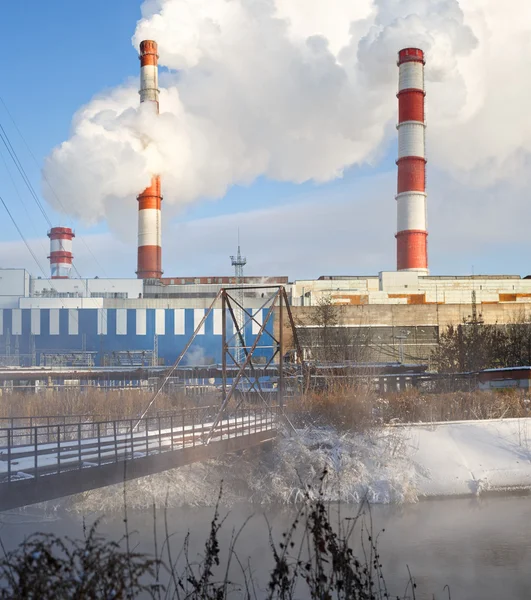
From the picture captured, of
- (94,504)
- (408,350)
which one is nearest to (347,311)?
(408,350)

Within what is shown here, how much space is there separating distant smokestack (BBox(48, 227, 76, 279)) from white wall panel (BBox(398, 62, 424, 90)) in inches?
1855

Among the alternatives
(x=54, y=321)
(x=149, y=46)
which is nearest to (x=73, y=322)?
(x=54, y=321)

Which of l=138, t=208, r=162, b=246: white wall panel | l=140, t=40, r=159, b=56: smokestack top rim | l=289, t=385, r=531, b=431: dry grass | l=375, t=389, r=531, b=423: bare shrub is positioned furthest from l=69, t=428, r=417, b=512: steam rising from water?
l=140, t=40, r=159, b=56: smokestack top rim

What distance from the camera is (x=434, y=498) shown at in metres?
21.7

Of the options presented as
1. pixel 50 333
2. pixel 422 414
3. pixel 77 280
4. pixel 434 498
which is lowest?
pixel 434 498

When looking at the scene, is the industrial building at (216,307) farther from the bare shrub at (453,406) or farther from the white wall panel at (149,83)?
the bare shrub at (453,406)

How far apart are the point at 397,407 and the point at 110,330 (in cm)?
2582

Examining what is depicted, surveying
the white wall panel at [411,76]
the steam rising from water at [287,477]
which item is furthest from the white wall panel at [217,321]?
the steam rising from water at [287,477]

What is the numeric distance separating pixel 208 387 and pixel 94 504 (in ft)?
61.0

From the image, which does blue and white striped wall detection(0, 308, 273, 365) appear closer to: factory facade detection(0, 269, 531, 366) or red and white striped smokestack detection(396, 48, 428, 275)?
factory facade detection(0, 269, 531, 366)

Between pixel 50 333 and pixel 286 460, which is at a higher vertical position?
pixel 50 333

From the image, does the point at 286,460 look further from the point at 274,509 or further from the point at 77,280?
the point at 77,280

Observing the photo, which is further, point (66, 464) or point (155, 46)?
point (155, 46)

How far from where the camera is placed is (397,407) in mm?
28922
